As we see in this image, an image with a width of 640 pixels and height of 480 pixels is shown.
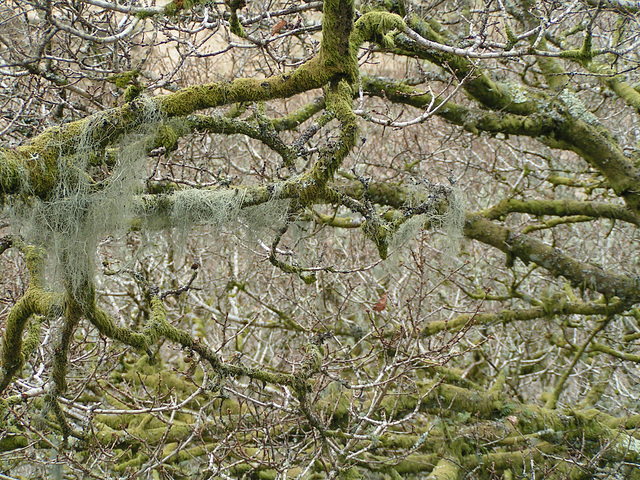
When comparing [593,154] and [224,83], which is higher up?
[593,154]

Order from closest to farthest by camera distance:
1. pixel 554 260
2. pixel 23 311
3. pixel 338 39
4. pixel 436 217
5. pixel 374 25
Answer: pixel 338 39, pixel 374 25, pixel 23 311, pixel 436 217, pixel 554 260

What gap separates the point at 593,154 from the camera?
5.17m

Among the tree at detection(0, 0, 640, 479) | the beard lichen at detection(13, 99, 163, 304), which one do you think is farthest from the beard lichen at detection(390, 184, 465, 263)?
the beard lichen at detection(13, 99, 163, 304)

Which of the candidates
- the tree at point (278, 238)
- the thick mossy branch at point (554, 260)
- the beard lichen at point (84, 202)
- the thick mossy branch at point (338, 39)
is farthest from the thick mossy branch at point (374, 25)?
the thick mossy branch at point (554, 260)

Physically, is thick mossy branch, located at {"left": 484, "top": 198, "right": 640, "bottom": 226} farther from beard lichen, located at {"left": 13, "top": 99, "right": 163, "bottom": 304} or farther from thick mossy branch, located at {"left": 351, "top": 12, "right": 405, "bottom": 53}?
beard lichen, located at {"left": 13, "top": 99, "right": 163, "bottom": 304}

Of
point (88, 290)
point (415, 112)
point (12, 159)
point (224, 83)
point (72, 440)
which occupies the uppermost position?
point (415, 112)

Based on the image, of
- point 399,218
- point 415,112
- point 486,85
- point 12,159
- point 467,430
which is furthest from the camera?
point 415,112

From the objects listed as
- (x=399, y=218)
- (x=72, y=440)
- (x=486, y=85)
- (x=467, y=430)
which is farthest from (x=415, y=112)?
(x=72, y=440)

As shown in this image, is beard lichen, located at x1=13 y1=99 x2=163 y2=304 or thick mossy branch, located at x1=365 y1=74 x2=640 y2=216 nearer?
beard lichen, located at x1=13 y1=99 x2=163 y2=304

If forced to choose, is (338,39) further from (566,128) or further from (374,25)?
(566,128)

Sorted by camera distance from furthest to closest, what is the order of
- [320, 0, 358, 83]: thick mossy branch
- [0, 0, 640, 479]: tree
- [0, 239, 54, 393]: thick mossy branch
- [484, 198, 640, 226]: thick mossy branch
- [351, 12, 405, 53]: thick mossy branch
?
[484, 198, 640, 226]: thick mossy branch
[0, 239, 54, 393]: thick mossy branch
[351, 12, 405, 53]: thick mossy branch
[0, 0, 640, 479]: tree
[320, 0, 358, 83]: thick mossy branch

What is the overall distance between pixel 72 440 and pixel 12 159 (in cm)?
316

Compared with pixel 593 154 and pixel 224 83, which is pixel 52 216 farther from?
pixel 593 154

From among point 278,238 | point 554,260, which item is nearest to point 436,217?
point 278,238
